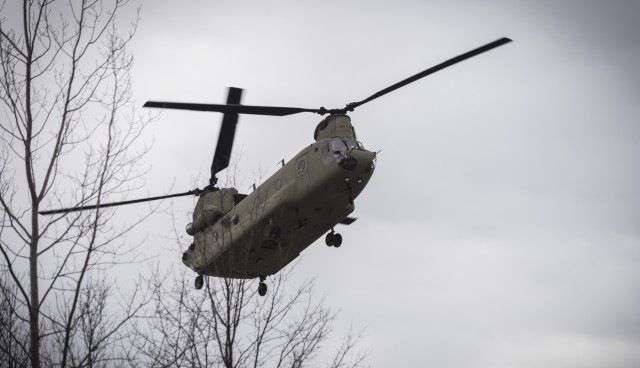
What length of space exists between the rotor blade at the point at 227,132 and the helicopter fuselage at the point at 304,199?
1529mm

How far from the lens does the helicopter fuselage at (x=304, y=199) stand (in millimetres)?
18484

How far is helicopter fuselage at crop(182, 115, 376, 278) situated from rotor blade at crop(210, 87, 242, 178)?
1529 millimetres

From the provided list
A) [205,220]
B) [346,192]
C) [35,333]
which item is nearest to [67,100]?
[35,333]

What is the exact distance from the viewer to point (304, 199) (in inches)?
753

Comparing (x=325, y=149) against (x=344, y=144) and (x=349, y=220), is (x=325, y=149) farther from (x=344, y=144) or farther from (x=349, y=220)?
(x=349, y=220)

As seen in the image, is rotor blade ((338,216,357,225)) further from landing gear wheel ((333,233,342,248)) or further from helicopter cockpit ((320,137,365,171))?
helicopter cockpit ((320,137,365,171))

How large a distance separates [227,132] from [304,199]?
3387 millimetres

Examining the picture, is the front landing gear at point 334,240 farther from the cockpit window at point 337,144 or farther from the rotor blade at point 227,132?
the rotor blade at point 227,132

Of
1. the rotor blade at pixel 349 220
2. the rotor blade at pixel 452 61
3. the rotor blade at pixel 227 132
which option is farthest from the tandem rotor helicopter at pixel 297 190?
the rotor blade at pixel 349 220

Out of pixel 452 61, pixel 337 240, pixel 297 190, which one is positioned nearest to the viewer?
pixel 452 61

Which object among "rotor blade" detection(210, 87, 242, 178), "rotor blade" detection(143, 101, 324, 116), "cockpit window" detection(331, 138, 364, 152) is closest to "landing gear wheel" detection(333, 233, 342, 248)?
"cockpit window" detection(331, 138, 364, 152)

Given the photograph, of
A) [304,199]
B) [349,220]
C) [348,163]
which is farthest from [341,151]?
[349,220]

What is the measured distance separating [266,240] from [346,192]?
9.28 feet

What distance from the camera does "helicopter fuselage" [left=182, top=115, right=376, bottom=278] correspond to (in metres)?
18.5
